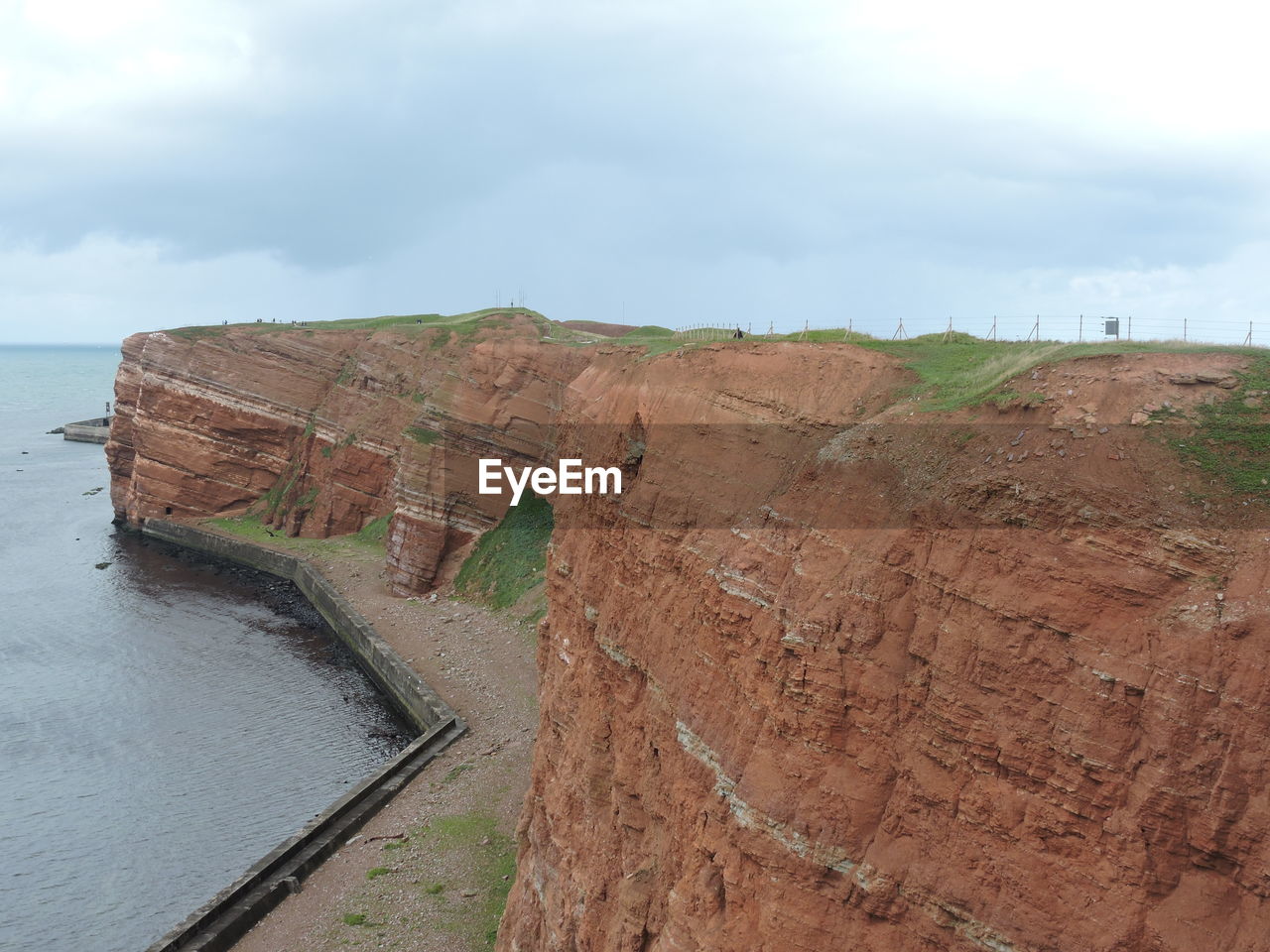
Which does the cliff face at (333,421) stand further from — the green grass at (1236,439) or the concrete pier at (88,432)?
the concrete pier at (88,432)

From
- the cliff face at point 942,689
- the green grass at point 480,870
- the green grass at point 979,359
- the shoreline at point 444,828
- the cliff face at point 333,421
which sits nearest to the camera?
the cliff face at point 942,689

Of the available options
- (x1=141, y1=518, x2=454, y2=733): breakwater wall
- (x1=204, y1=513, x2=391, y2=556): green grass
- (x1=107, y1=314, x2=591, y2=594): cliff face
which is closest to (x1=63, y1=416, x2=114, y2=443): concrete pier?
(x1=107, y1=314, x2=591, y2=594): cliff face

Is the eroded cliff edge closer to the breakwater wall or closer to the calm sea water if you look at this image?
the calm sea water

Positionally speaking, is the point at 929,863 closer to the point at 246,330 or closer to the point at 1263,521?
the point at 1263,521

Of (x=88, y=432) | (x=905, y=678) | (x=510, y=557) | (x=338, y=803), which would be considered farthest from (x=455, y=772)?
(x=88, y=432)

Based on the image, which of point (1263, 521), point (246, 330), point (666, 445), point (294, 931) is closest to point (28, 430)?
point (246, 330)

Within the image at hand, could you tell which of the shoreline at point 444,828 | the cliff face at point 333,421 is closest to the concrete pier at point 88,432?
the cliff face at point 333,421
